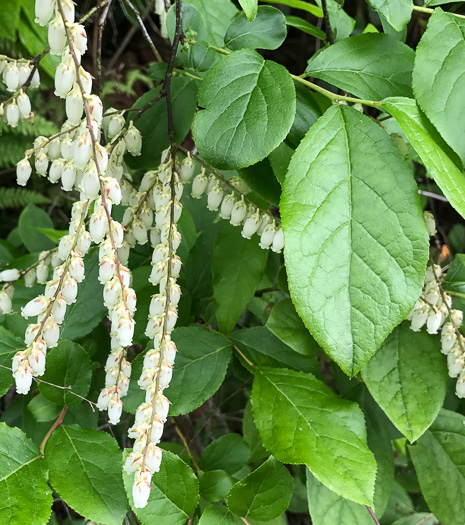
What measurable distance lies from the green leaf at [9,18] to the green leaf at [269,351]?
98 centimetres

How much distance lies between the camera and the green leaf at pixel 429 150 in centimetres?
68

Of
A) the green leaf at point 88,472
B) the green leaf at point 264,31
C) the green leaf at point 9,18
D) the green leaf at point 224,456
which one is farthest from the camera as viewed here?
the green leaf at point 9,18

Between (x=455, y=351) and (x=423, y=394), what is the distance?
0.09 m

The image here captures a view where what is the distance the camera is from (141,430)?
66 cm

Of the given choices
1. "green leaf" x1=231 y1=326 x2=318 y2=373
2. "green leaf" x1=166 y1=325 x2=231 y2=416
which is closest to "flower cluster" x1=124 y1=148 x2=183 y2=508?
"green leaf" x1=166 y1=325 x2=231 y2=416

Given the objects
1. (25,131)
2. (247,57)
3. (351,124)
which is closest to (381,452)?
(351,124)

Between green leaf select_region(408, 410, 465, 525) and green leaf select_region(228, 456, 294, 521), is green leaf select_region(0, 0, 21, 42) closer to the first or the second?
green leaf select_region(228, 456, 294, 521)

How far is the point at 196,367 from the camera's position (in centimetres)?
95

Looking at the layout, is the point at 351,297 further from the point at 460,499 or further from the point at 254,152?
the point at 460,499

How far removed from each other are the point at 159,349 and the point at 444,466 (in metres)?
0.65

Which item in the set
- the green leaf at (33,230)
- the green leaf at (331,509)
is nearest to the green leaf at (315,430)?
the green leaf at (331,509)

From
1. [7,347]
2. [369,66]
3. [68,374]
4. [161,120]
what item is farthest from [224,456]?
[369,66]

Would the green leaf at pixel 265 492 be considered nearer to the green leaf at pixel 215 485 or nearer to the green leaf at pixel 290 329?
the green leaf at pixel 215 485

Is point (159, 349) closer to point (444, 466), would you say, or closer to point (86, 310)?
point (86, 310)
